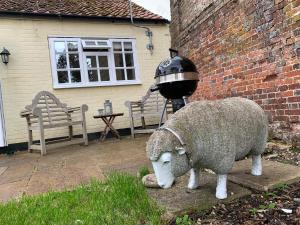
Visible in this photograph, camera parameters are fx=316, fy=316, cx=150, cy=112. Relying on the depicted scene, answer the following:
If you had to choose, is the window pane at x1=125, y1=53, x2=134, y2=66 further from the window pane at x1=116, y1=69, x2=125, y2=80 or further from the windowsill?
the windowsill

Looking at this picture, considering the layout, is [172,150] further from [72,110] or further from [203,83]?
[72,110]

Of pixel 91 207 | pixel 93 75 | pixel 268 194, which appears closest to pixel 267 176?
pixel 268 194

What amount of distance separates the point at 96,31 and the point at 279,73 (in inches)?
220

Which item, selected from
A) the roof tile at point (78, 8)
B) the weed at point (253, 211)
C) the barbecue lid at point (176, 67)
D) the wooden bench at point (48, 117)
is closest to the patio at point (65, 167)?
the wooden bench at point (48, 117)

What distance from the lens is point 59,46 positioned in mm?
8023

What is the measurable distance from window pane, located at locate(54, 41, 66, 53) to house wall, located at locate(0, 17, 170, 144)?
21cm

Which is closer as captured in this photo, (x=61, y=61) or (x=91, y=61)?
(x=61, y=61)

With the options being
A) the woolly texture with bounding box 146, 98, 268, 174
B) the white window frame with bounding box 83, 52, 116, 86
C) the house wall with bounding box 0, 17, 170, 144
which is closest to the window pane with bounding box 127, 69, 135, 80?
the house wall with bounding box 0, 17, 170, 144

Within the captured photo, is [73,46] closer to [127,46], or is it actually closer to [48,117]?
[127,46]

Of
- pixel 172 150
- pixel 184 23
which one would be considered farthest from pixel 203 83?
pixel 172 150

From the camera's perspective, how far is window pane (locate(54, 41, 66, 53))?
26.2 ft

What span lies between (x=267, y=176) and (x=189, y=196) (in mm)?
819

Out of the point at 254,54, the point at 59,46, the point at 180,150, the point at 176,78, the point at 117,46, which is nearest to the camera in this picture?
the point at 180,150

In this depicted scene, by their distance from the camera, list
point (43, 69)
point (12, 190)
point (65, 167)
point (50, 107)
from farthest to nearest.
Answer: point (43, 69) → point (50, 107) → point (65, 167) → point (12, 190)
